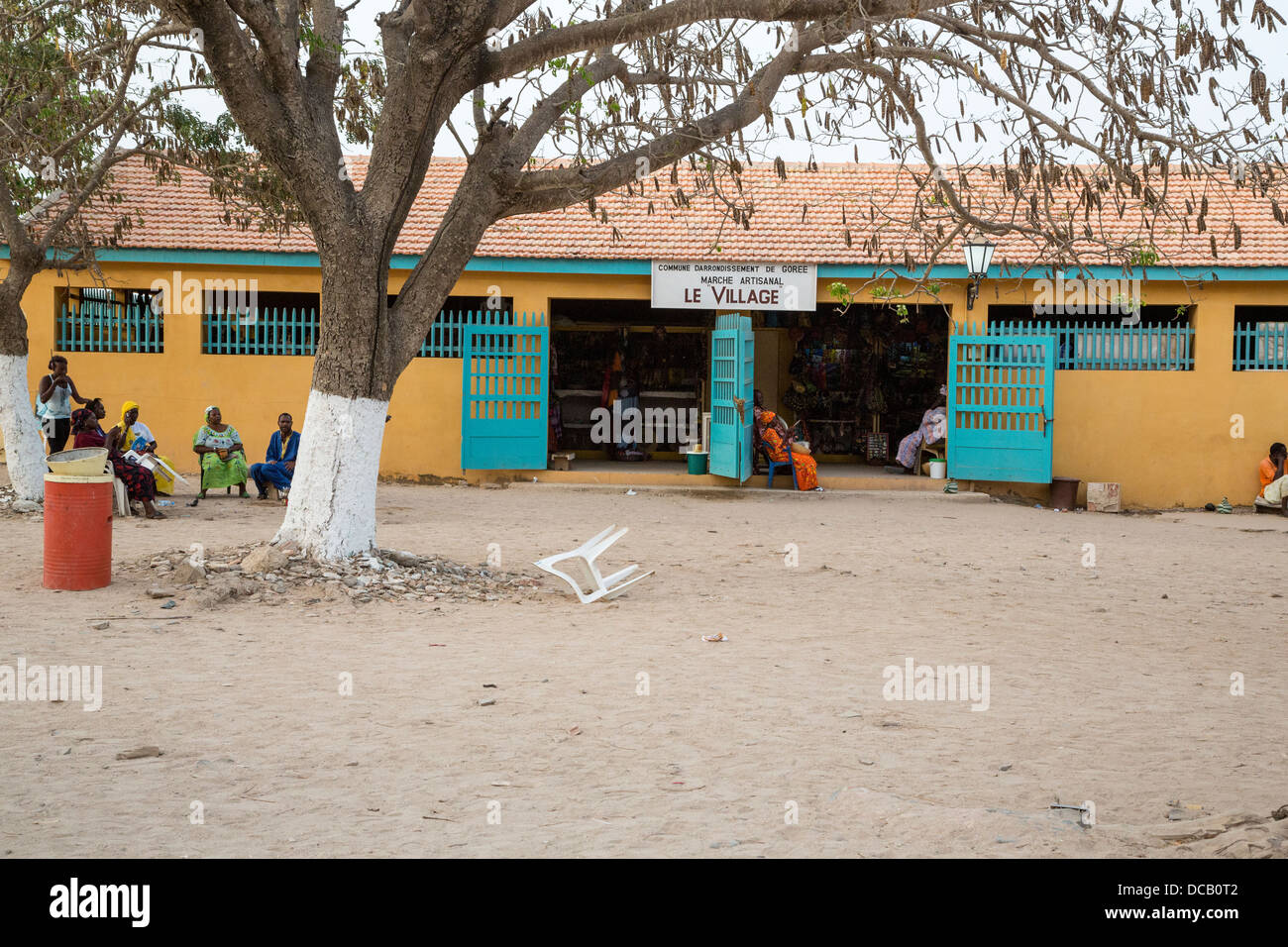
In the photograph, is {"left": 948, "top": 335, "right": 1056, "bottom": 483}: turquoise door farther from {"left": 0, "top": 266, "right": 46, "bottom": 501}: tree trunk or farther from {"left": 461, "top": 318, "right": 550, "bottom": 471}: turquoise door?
{"left": 0, "top": 266, "right": 46, "bottom": 501}: tree trunk

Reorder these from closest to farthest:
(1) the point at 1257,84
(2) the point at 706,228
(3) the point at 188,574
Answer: (1) the point at 1257,84 < (3) the point at 188,574 < (2) the point at 706,228

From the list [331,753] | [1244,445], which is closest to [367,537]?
[331,753]

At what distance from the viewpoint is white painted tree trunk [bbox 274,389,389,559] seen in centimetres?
909

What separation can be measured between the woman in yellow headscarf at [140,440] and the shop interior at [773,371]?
647 cm

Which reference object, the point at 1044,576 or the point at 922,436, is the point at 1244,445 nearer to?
the point at 922,436

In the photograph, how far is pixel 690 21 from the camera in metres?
7.99

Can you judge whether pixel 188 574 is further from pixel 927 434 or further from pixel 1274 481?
pixel 1274 481

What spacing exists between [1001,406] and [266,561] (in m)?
10.8

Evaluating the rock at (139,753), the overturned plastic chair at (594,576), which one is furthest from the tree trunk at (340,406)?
the rock at (139,753)

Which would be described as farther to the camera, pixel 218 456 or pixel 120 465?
pixel 218 456

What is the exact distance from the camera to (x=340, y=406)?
909 centimetres

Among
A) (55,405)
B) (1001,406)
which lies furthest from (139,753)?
(1001,406)

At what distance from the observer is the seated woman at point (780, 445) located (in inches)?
661

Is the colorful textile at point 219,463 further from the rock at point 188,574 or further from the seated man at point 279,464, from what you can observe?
the rock at point 188,574
